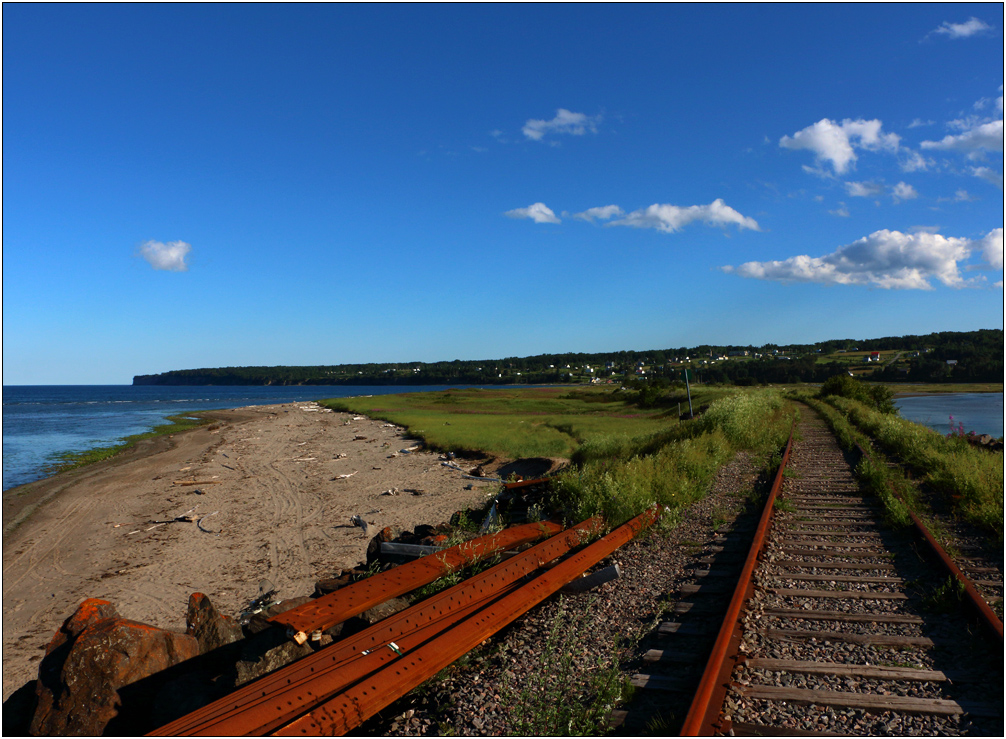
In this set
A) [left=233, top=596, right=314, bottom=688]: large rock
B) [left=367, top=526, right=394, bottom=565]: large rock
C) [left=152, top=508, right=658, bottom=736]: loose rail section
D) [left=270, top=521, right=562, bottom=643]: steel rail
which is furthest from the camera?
[left=367, top=526, right=394, bottom=565]: large rock

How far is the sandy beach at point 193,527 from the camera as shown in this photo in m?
10.0

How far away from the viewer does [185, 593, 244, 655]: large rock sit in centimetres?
519

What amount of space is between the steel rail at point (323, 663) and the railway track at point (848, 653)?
205 centimetres

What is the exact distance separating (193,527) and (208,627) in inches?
452

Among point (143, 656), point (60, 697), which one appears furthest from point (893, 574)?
point (60, 697)

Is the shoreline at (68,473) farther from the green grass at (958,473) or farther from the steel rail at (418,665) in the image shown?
the green grass at (958,473)

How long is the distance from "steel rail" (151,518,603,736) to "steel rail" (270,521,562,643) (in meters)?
0.29

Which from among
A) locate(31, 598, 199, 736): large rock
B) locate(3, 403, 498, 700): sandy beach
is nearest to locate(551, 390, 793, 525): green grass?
locate(3, 403, 498, 700): sandy beach

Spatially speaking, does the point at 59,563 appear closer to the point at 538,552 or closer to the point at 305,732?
the point at 538,552

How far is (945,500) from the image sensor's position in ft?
32.5

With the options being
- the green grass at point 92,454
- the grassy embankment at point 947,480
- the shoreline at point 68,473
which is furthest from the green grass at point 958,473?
the green grass at point 92,454

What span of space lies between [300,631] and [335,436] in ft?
108

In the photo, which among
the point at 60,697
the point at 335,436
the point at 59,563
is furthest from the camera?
the point at 335,436

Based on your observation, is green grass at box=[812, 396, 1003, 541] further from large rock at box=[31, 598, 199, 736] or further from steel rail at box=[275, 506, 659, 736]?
large rock at box=[31, 598, 199, 736]
